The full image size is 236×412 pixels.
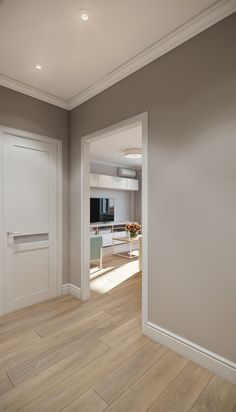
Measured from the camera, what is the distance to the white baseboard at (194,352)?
4.97ft

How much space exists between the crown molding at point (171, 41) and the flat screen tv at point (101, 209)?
3.86 m

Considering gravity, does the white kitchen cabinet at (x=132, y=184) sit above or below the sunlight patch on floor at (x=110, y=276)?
above

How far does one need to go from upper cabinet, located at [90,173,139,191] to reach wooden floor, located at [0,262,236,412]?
4.13 metres

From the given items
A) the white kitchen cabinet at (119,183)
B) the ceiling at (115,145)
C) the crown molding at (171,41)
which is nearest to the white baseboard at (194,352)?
the crown molding at (171,41)

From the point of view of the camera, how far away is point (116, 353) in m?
1.81

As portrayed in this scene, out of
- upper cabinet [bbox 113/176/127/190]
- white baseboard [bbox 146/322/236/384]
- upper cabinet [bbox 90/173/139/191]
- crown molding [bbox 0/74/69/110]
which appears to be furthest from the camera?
upper cabinet [bbox 113/176/127/190]

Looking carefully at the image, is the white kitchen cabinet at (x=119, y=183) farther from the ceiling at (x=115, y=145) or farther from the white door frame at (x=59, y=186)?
the white door frame at (x=59, y=186)

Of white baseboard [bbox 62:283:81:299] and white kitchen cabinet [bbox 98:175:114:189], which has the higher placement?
white kitchen cabinet [bbox 98:175:114:189]

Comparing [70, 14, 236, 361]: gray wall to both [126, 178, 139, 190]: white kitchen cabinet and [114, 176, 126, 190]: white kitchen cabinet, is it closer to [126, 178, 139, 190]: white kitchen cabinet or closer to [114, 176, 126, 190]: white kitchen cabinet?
[114, 176, 126, 190]: white kitchen cabinet

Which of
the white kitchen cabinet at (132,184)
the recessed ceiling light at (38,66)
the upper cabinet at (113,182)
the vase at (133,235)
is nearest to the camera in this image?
the recessed ceiling light at (38,66)

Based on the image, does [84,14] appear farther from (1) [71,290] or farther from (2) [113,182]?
(2) [113,182]

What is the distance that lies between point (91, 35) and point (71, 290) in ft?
9.72

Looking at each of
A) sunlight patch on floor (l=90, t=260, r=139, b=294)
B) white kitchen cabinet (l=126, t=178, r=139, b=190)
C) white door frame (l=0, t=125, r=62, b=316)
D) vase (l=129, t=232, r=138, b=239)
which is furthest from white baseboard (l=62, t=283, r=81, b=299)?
white kitchen cabinet (l=126, t=178, r=139, b=190)

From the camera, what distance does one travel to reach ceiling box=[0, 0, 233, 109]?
1529 mm
